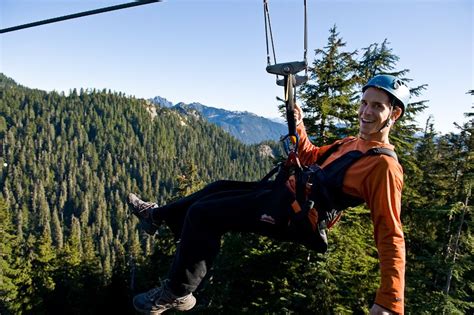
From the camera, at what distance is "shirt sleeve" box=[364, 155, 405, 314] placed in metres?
2.63

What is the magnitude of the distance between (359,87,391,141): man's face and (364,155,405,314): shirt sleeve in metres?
0.40

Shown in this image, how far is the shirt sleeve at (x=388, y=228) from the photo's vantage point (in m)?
2.63

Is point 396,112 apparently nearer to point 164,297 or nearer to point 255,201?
point 255,201

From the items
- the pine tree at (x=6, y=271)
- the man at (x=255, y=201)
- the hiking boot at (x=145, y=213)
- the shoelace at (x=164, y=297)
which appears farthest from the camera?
the pine tree at (x=6, y=271)

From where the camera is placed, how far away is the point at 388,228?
274 centimetres

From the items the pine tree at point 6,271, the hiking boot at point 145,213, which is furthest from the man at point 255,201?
the pine tree at point 6,271

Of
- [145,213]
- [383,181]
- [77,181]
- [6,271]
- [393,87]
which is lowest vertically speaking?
[77,181]

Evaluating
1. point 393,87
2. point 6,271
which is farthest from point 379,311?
point 6,271

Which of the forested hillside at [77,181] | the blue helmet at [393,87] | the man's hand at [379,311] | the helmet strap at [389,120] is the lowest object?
the forested hillside at [77,181]

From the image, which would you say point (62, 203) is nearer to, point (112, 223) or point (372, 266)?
point (112, 223)

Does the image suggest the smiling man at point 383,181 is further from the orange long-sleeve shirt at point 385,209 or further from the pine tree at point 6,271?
the pine tree at point 6,271

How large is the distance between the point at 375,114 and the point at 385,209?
0.90 m

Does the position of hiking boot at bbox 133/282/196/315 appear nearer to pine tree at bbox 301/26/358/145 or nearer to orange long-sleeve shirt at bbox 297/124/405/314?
orange long-sleeve shirt at bbox 297/124/405/314

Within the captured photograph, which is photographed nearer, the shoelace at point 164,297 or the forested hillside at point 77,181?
the shoelace at point 164,297
